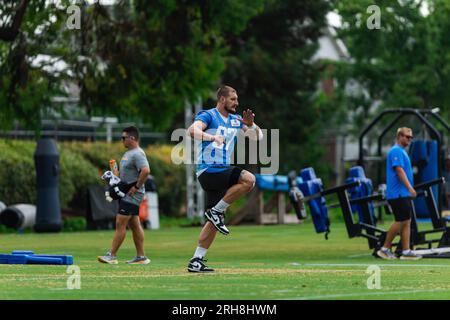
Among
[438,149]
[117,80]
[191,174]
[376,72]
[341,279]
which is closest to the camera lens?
[341,279]

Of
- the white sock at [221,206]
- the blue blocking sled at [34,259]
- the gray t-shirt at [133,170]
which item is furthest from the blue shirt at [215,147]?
the gray t-shirt at [133,170]

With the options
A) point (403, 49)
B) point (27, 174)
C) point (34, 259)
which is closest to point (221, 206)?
point (34, 259)

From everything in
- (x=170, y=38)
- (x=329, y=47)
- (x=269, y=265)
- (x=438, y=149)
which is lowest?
(x=269, y=265)

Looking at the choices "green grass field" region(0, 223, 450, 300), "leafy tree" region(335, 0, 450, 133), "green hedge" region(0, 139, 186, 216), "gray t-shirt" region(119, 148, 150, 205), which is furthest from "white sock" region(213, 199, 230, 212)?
"leafy tree" region(335, 0, 450, 133)

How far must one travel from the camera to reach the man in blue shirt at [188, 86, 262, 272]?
14688mm

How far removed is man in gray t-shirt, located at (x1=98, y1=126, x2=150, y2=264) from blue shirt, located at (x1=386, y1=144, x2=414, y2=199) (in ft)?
13.0

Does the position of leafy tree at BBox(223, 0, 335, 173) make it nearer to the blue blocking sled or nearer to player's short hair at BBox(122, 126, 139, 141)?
player's short hair at BBox(122, 126, 139, 141)

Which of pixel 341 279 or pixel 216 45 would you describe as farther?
pixel 216 45

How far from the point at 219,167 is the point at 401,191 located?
571cm

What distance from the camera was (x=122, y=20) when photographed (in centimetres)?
3136

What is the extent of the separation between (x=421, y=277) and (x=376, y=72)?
37758mm
